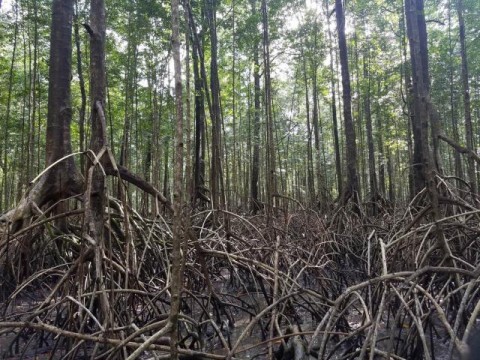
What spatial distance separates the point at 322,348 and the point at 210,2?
641 cm

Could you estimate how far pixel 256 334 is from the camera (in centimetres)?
317

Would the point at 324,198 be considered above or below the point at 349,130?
below

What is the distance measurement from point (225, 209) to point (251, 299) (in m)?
1.18

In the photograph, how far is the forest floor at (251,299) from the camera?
1.99 m

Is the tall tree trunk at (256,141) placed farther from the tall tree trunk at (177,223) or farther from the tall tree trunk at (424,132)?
the tall tree trunk at (177,223)

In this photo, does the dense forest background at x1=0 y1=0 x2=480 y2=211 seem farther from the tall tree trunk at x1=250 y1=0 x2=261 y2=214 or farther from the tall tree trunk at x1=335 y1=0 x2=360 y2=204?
the tall tree trunk at x1=335 y1=0 x2=360 y2=204

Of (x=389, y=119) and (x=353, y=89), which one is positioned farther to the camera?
(x=389, y=119)

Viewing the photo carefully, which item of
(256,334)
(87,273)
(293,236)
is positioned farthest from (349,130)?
(87,273)

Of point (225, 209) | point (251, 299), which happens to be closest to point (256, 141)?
point (225, 209)

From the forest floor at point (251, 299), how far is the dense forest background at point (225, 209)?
1.0 inches

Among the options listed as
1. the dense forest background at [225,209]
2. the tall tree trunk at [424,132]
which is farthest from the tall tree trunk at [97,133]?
the tall tree trunk at [424,132]

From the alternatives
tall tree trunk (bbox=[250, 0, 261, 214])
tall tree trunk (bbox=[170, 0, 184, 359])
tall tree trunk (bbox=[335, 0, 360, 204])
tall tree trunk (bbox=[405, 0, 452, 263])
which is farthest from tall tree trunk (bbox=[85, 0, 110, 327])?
tall tree trunk (bbox=[250, 0, 261, 214])

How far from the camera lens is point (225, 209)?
15.5 feet

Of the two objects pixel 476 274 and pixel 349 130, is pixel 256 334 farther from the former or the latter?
pixel 349 130
